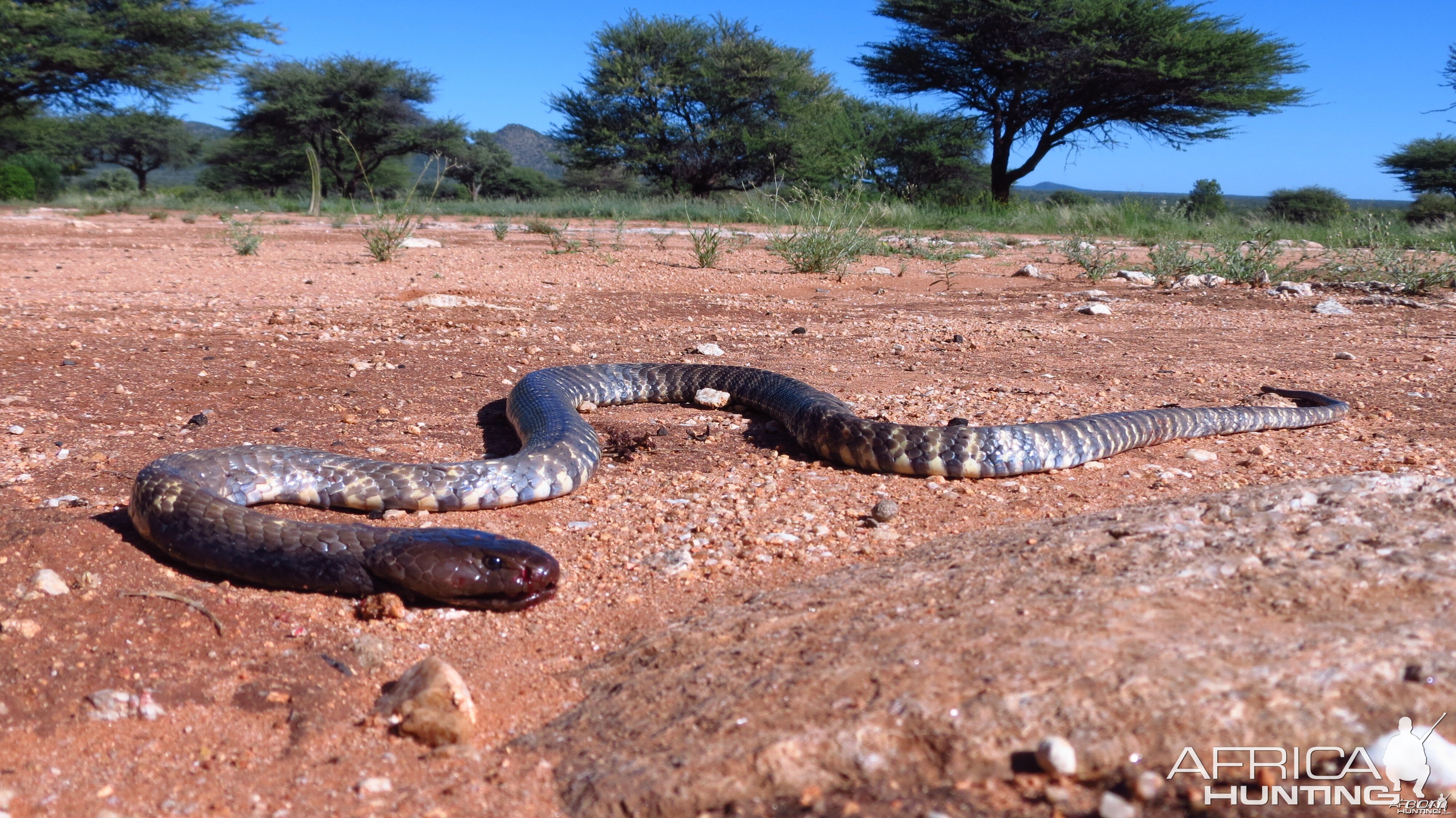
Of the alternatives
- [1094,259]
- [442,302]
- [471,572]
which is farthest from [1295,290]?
[471,572]

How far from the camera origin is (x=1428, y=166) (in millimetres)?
32125

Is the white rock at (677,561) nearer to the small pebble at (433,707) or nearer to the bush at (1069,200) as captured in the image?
the small pebble at (433,707)

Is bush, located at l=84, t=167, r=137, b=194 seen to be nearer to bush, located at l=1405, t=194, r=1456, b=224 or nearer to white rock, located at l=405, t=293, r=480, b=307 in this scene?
white rock, located at l=405, t=293, r=480, b=307

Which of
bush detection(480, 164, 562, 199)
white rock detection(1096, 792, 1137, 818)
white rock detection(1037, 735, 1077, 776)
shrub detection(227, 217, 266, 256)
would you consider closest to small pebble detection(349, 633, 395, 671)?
white rock detection(1037, 735, 1077, 776)

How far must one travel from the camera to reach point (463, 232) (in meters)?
17.8

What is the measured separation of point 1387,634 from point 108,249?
46.9ft

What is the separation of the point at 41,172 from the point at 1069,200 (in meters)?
31.1

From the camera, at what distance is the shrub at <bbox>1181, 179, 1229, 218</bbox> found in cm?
2264

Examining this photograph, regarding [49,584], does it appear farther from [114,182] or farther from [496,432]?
[114,182]

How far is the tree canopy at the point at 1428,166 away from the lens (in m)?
31.6

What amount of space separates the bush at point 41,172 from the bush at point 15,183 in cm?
29

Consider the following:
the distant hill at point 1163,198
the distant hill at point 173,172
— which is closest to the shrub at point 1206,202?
the distant hill at point 1163,198

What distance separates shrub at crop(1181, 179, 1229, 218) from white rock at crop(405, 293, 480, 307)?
14280mm

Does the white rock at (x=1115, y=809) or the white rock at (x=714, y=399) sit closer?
the white rock at (x=1115, y=809)
